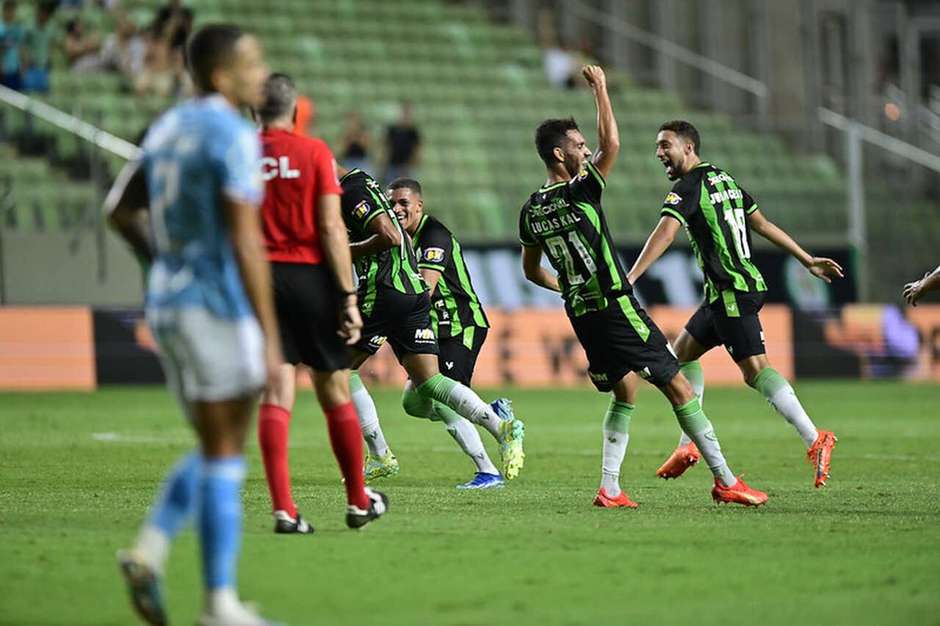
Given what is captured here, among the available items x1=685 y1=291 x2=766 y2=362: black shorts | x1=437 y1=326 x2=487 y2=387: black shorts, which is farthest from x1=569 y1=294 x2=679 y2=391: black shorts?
x1=437 y1=326 x2=487 y2=387: black shorts

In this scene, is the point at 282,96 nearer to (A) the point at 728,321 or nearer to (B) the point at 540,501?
(B) the point at 540,501

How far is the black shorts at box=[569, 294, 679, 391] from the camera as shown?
967cm

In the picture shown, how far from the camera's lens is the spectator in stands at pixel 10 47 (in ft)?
75.1

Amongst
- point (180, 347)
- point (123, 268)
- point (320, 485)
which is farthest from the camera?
point (123, 268)

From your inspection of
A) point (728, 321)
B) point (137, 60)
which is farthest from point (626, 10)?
point (728, 321)

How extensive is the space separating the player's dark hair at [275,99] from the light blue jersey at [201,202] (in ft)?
7.54

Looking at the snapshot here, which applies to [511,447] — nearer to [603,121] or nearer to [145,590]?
[603,121]

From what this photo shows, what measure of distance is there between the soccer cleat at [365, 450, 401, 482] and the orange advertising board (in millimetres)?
10185

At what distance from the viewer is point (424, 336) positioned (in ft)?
36.6

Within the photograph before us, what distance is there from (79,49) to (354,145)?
4.25 meters

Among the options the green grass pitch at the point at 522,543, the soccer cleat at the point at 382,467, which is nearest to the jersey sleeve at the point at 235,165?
the green grass pitch at the point at 522,543

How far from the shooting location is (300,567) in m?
6.97

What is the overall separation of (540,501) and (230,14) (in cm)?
1891

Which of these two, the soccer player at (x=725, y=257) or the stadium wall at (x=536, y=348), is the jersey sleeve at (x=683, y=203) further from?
→ the stadium wall at (x=536, y=348)
